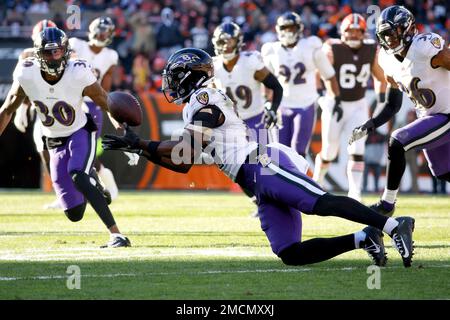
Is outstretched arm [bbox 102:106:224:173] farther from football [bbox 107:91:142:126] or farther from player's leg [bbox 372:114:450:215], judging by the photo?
player's leg [bbox 372:114:450:215]

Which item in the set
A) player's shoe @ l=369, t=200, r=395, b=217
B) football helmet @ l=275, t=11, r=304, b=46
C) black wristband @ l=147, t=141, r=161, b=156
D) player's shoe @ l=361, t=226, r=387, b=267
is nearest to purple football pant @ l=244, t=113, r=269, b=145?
football helmet @ l=275, t=11, r=304, b=46

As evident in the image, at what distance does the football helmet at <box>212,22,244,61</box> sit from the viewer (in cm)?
1027

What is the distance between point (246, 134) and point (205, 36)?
1165 cm

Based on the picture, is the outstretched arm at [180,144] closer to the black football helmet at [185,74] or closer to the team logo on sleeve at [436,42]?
the black football helmet at [185,74]

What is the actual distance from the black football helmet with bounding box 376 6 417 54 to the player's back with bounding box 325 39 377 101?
398cm

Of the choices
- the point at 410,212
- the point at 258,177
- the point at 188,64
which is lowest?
the point at 410,212

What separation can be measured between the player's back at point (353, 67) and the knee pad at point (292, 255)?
5524 mm

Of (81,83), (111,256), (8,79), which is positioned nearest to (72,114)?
(81,83)

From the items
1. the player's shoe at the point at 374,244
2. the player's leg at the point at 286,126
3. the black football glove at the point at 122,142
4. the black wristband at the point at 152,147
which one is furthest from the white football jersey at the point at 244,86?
the black football glove at the point at 122,142

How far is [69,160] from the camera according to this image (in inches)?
306
